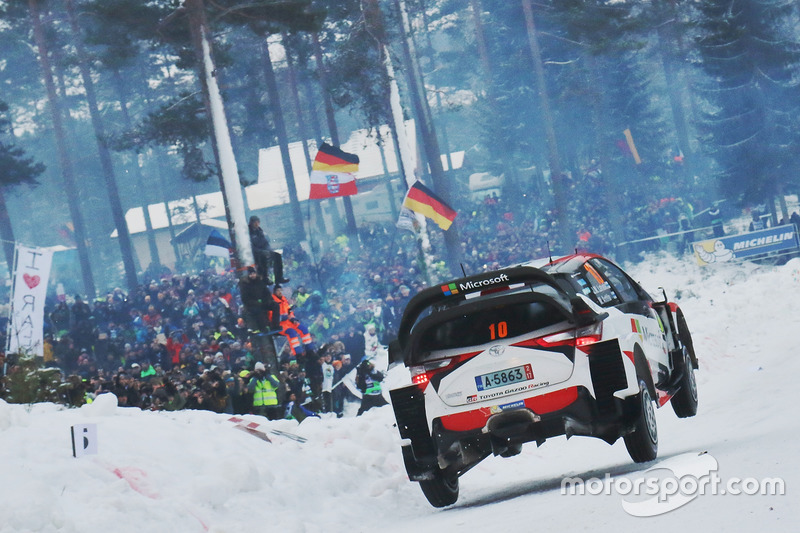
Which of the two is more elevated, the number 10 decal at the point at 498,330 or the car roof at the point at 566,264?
the car roof at the point at 566,264

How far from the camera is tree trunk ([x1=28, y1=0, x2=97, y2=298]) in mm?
38934

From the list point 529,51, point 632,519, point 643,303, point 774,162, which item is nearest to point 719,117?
point 774,162

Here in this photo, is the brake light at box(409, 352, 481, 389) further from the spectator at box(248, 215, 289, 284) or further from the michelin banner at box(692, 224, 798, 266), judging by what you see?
the michelin banner at box(692, 224, 798, 266)

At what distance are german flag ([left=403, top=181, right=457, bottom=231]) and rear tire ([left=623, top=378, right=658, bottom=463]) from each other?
75.7 ft

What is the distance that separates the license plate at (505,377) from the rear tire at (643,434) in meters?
0.87

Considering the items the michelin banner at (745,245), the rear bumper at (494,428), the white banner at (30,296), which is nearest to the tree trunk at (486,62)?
the michelin banner at (745,245)

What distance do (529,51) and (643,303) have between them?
1523 inches

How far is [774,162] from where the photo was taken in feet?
132

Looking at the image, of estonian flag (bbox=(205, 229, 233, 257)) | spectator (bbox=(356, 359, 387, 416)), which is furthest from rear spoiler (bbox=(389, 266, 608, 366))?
estonian flag (bbox=(205, 229, 233, 257))

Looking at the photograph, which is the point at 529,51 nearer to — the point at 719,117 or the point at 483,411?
the point at 719,117

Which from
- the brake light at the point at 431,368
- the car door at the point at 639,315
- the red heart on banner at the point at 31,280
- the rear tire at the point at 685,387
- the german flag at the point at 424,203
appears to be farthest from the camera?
the german flag at the point at 424,203

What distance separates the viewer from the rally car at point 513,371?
721 centimetres

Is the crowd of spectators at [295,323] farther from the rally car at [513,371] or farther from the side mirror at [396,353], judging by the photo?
the rally car at [513,371]

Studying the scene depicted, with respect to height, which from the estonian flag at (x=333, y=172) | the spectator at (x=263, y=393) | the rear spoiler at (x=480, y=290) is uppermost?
the estonian flag at (x=333, y=172)
